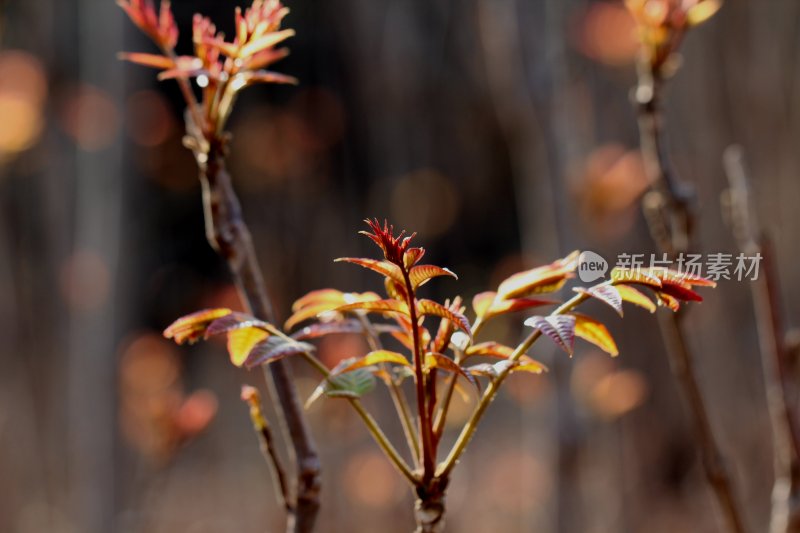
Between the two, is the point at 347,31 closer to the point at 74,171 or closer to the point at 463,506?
the point at 74,171

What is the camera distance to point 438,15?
3.70 metres

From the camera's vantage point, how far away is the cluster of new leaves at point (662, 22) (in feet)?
2.53

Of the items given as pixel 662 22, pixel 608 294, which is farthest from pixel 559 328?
pixel 662 22

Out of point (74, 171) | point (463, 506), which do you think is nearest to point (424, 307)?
point (74, 171)

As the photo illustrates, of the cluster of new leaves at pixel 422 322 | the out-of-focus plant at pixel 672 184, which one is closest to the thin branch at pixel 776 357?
the out-of-focus plant at pixel 672 184

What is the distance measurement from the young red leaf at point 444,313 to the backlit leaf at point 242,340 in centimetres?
11

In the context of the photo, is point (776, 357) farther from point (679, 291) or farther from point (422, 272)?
point (422, 272)

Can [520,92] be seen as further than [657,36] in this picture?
Yes

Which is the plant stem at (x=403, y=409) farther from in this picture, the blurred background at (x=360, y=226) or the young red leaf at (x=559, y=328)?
the blurred background at (x=360, y=226)

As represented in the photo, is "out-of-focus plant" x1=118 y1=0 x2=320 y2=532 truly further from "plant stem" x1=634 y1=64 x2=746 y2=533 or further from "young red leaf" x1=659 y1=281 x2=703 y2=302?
"plant stem" x1=634 y1=64 x2=746 y2=533

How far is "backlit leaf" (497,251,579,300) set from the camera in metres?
0.58

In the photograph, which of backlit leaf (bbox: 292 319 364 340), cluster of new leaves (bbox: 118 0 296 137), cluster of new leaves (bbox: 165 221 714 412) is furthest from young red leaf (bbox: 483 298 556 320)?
cluster of new leaves (bbox: 118 0 296 137)

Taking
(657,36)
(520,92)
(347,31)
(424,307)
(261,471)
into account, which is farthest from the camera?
(347,31)

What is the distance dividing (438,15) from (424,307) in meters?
3.36
